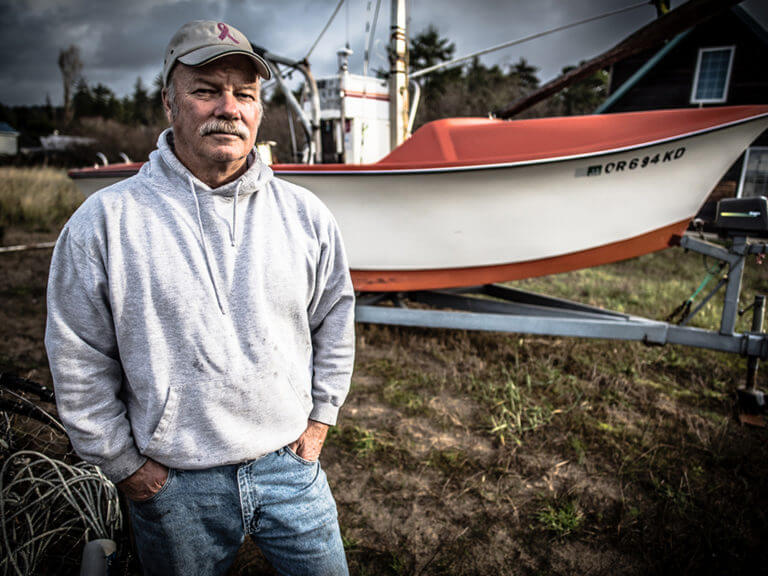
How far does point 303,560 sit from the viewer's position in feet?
3.92

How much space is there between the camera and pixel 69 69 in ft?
86.5

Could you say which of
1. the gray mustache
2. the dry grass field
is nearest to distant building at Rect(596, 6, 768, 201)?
the dry grass field

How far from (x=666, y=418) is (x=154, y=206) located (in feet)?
10.8

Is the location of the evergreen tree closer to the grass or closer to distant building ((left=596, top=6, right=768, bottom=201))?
the grass

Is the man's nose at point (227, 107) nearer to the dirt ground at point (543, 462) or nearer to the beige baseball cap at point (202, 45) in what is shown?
the beige baseball cap at point (202, 45)

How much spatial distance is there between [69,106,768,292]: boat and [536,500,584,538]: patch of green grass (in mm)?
2024

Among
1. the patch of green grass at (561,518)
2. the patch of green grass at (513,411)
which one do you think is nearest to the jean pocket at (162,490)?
the patch of green grass at (561,518)

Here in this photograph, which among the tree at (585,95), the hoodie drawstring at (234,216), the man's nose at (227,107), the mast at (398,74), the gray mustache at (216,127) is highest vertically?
the tree at (585,95)

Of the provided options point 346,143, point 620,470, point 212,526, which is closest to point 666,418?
point 620,470

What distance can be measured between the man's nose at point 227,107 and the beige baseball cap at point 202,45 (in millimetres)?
90

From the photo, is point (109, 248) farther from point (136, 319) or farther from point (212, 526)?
point (212, 526)

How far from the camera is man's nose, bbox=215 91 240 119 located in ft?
3.71

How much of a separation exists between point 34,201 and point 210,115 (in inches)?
447

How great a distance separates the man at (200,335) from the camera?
1029mm
